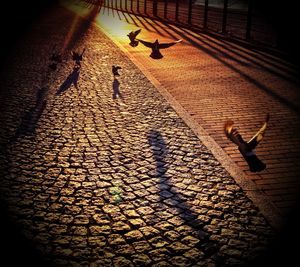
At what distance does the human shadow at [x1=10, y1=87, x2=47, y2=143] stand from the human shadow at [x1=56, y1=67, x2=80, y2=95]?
47 cm

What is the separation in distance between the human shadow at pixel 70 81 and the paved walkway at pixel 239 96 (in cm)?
210

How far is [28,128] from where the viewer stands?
5812mm

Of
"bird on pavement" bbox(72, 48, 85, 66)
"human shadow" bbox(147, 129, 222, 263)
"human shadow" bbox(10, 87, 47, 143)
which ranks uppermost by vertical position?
"bird on pavement" bbox(72, 48, 85, 66)

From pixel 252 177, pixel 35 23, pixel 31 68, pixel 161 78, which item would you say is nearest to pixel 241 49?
pixel 161 78

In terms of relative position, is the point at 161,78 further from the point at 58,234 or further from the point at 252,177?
the point at 58,234

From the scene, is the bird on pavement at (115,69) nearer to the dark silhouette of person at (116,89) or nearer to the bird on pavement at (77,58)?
the dark silhouette of person at (116,89)

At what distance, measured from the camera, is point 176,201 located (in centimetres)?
392

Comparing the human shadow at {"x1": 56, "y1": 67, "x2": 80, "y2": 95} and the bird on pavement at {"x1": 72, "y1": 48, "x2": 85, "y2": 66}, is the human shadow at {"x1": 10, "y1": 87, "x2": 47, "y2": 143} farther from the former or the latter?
the bird on pavement at {"x1": 72, "y1": 48, "x2": 85, "y2": 66}

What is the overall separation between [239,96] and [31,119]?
474 centimetres

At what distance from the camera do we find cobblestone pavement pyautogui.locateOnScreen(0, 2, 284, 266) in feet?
10.5

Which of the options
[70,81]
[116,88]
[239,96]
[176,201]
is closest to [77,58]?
[70,81]

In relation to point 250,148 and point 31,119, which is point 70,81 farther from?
point 250,148

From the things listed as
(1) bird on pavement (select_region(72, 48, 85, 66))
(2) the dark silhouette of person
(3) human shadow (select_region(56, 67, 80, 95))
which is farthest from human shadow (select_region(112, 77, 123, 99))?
(1) bird on pavement (select_region(72, 48, 85, 66))

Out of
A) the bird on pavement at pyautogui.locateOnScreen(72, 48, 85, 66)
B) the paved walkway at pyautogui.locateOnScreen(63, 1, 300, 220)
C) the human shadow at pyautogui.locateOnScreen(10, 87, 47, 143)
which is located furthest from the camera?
the bird on pavement at pyautogui.locateOnScreen(72, 48, 85, 66)
